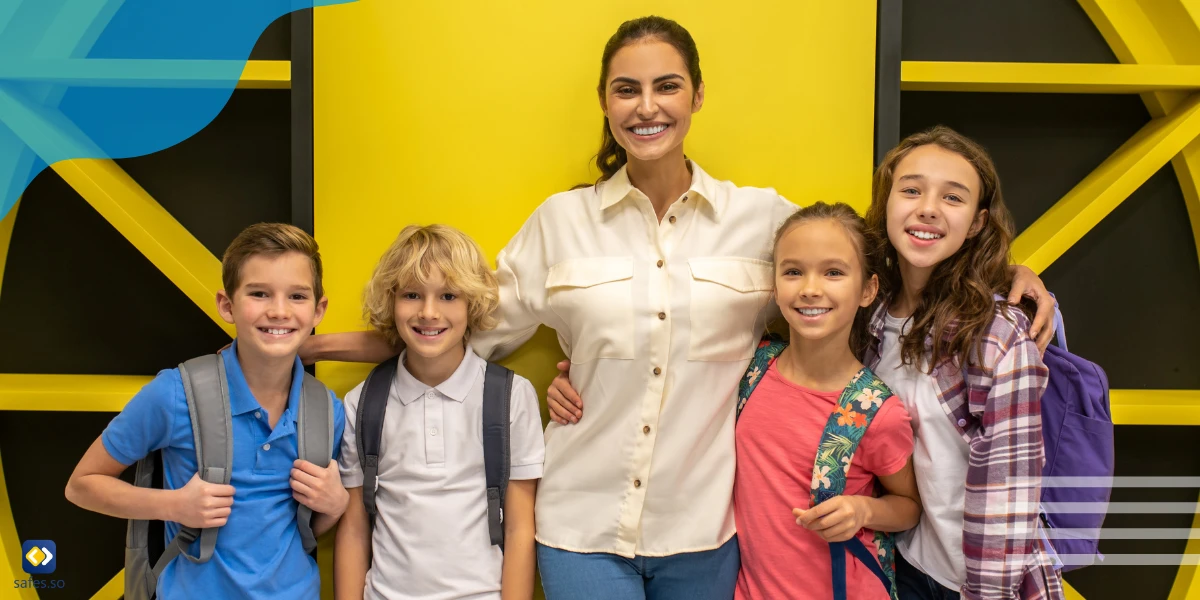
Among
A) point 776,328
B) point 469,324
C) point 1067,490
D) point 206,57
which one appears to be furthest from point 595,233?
point 206,57

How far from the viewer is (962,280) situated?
184 cm

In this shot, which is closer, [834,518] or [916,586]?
[834,518]

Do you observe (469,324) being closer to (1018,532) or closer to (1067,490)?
(1018,532)

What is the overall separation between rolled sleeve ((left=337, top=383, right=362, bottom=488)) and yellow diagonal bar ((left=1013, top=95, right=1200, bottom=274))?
2109mm

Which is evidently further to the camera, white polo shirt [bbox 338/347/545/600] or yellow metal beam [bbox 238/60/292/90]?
yellow metal beam [bbox 238/60/292/90]

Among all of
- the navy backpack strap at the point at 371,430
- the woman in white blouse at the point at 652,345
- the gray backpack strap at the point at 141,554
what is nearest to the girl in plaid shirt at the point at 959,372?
the woman in white blouse at the point at 652,345

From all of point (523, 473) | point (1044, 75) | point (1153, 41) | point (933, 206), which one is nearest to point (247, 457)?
point (523, 473)

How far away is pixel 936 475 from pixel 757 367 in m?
0.51

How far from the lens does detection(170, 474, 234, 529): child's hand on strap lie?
1763 millimetres

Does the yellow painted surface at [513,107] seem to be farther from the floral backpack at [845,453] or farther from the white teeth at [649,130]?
the floral backpack at [845,453]

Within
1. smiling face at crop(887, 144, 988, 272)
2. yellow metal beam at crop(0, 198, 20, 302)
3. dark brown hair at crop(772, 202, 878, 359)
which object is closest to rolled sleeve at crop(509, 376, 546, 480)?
dark brown hair at crop(772, 202, 878, 359)

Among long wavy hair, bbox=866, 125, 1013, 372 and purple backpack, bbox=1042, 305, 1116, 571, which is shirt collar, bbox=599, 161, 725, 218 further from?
purple backpack, bbox=1042, 305, 1116, 571

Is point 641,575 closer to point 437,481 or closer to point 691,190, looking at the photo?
point 437,481

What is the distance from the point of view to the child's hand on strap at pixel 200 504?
176 centimetres
